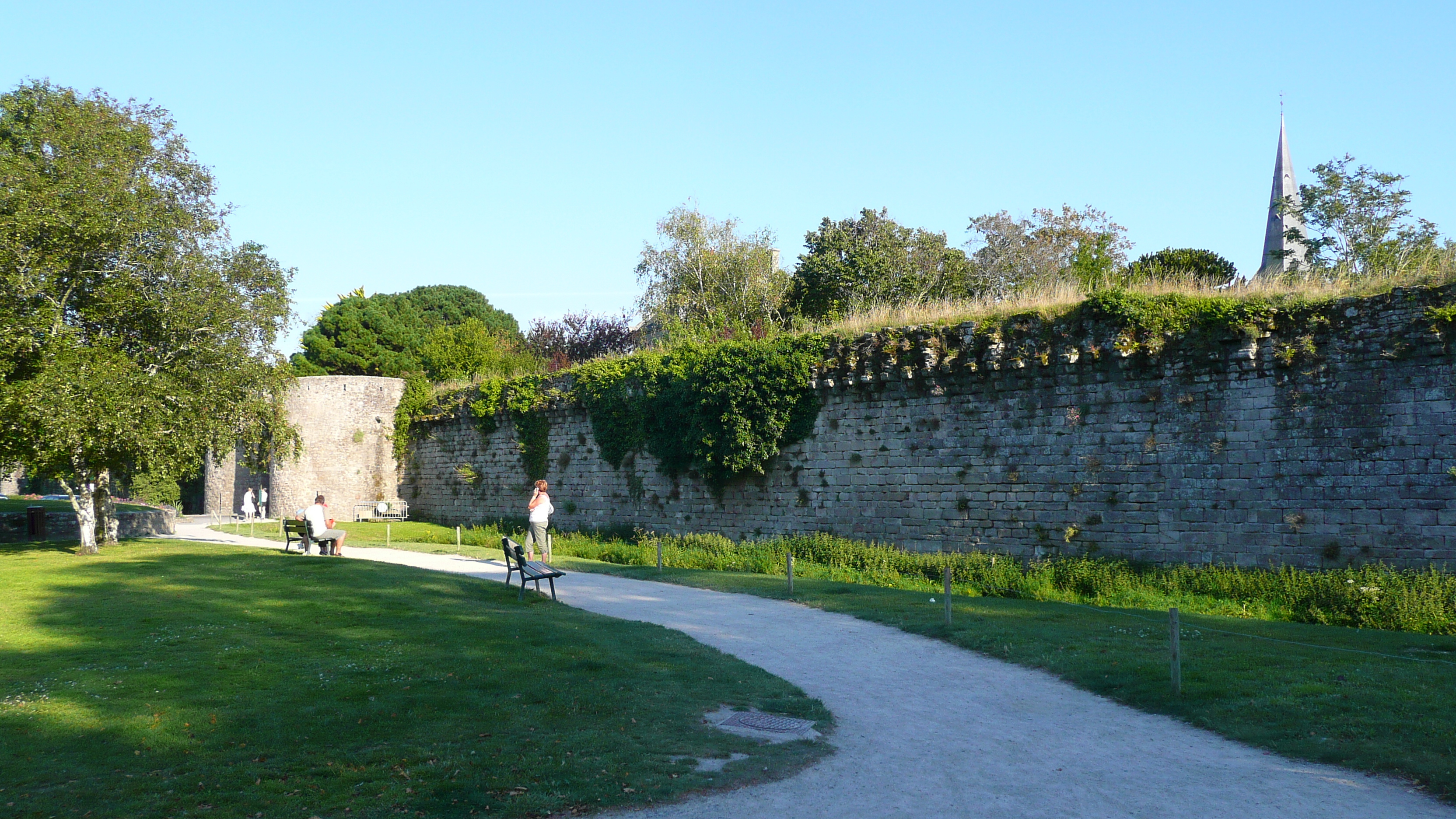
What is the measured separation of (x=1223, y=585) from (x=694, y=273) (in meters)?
32.8

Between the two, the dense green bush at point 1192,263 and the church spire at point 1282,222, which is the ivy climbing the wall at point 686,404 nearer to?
A: the dense green bush at point 1192,263

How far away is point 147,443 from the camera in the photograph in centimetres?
1798

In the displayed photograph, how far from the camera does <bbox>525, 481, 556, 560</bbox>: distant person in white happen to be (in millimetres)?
17516

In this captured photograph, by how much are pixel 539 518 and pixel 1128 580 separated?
1010 cm

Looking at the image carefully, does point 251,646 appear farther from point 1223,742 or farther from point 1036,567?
point 1036,567

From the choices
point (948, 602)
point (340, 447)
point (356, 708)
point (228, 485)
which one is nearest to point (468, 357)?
point (340, 447)

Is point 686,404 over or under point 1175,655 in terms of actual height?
over

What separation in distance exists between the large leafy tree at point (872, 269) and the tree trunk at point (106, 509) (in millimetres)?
24600

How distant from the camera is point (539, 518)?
57.6 feet

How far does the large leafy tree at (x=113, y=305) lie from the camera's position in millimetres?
17422

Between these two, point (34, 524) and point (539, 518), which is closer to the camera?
point (539, 518)

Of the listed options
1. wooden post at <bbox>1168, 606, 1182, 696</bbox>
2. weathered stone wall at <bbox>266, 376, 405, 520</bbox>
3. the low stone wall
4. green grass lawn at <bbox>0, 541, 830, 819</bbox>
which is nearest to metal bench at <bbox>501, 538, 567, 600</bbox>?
green grass lawn at <bbox>0, 541, 830, 819</bbox>

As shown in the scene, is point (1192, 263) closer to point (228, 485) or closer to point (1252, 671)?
point (1252, 671)

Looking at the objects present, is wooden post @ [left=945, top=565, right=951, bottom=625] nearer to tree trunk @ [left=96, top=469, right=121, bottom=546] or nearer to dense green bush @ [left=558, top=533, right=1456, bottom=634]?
dense green bush @ [left=558, top=533, right=1456, bottom=634]
